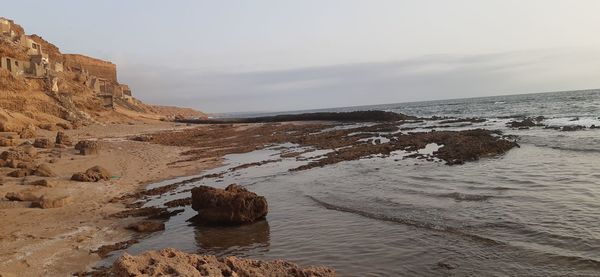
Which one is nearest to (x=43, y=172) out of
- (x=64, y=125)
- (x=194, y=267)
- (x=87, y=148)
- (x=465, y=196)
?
(x=87, y=148)

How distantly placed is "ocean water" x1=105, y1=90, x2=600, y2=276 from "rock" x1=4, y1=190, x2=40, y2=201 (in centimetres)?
280

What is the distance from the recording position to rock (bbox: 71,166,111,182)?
40.5 ft

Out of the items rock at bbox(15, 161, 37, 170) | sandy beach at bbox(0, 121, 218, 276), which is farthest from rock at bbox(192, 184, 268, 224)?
rock at bbox(15, 161, 37, 170)

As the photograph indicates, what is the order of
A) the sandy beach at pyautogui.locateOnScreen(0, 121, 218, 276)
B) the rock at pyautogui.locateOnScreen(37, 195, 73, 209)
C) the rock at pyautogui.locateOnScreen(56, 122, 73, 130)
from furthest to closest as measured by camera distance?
the rock at pyautogui.locateOnScreen(56, 122, 73, 130)
the rock at pyautogui.locateOnScreen(37, 195, 73, 209)
the sandy beach at pyautogui.locateOnScreen(0, 121, 218, 276)

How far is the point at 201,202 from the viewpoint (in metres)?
8.60

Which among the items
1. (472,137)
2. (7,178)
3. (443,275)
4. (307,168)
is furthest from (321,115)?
(443,275)

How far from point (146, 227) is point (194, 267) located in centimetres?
438

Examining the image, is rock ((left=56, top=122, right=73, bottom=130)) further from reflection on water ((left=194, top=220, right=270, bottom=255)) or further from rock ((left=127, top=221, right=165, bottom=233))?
reflection on water ((left=194, top=220, right=270, bottom=255))

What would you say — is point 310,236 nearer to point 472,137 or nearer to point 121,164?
point 121,164

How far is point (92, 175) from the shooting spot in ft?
41.4

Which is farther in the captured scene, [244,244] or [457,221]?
[457,221]

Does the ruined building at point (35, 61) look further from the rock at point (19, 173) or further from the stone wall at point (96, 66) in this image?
the rock at point (19, 173)

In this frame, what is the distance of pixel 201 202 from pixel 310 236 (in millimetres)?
2550

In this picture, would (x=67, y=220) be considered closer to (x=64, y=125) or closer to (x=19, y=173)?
(x=19, y=173)
